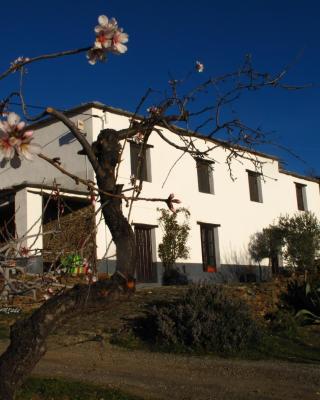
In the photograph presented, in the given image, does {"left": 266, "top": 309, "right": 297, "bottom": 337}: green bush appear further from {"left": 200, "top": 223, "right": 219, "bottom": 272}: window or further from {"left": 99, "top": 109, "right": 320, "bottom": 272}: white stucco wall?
{"left": 200, "top": 223, "right": 219, "bottom": 272}: window

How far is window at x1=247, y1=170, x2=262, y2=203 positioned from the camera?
2487cm

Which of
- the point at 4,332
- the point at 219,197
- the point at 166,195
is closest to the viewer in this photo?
the point at 4,332

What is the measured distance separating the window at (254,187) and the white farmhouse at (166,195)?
0.14 feet

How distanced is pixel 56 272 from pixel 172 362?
4105mm

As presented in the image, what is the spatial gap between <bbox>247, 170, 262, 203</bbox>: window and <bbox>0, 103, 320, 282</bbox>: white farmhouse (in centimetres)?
4

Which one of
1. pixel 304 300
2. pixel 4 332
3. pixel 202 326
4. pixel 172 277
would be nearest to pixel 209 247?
pixel 172 277

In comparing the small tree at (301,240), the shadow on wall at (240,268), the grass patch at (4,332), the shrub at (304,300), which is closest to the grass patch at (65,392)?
the grass patch at (4,332)

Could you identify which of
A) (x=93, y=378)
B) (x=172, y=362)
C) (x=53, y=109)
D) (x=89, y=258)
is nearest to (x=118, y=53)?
(x=53, y=109)

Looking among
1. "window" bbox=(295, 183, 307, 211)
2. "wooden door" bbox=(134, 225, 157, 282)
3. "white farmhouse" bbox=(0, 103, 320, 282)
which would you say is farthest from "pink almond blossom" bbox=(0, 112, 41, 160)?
"window" bbox=(295, 183, 307, 211)

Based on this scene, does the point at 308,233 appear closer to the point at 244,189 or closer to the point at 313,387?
the point at 244,189

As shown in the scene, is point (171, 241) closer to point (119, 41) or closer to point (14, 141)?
point (119, 41)

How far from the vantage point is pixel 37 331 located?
4.06 m

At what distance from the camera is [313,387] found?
6.17 meters

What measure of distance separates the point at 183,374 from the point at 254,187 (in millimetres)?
18775
